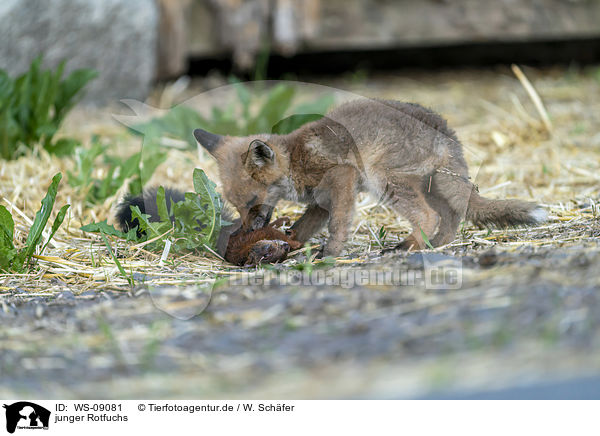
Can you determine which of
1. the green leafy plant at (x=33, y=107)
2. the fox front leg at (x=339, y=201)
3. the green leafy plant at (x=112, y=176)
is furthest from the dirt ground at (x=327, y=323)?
the green leafy plant at (x=33, y=107)

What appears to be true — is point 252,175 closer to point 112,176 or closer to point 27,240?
point 27,240

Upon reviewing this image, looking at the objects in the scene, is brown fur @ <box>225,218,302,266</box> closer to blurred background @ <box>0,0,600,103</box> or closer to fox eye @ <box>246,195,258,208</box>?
fox eye @ <box>246,195,258,208</box>

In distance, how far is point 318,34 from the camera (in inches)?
295

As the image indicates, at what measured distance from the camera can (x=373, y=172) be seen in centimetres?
337

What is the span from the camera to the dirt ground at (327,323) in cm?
193

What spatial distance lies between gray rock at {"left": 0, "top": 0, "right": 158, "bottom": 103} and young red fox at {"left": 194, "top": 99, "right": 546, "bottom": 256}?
3.98 meters

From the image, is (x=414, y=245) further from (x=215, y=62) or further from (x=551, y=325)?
(x=215, y=62)

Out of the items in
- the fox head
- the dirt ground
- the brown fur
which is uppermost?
the fox head

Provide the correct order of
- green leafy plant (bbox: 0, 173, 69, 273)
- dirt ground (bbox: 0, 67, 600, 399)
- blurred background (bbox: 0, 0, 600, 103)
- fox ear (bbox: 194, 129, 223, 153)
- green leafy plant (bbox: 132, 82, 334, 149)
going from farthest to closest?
1. blurred background (bbox: 0, 0, 600, 103)
2. green leafy plant (bbox: 132, 82, 334, 149)
3. fox ear (bbox: 194, 129, 223, 153)
4. green leafy plant (bbox: 0, 173, 69, 273)
5. dirt ground (bbox: 0, 67, 600, 399)

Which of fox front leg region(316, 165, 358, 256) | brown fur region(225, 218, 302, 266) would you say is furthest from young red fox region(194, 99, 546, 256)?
brown fur region(225, 218, 302, 266)
